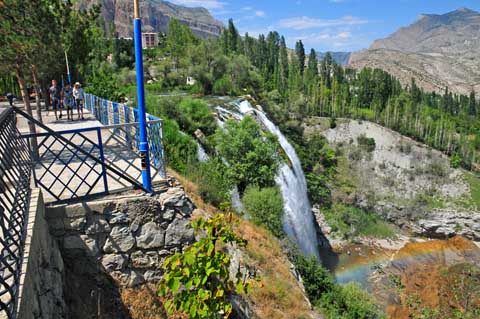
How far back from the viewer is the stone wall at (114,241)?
206 inches

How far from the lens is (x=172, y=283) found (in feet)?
Result: 11.5

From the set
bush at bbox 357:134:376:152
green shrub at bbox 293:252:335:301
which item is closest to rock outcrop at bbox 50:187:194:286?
green shrub at bbox 293:252:335:301

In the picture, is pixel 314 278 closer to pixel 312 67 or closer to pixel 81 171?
pixel 81 171

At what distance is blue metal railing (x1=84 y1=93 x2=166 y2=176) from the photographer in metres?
6.63

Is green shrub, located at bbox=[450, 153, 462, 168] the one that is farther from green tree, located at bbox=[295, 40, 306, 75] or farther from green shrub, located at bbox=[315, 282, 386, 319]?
green shrub, located at bbox=[315, 282, 386, 319]

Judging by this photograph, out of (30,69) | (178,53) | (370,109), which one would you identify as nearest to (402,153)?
(370,109)

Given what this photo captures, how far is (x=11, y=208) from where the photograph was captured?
386 centimetres

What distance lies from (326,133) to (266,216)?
157ft

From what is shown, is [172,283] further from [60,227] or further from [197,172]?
[197,172]

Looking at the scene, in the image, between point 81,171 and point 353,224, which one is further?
point 353,224

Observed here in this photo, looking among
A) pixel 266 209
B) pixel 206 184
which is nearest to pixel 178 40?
pixel 266 209

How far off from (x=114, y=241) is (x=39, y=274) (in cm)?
184

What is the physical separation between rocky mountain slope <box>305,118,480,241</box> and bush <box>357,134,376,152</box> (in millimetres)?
376

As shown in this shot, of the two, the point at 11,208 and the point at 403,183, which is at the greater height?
the point at 11,208
